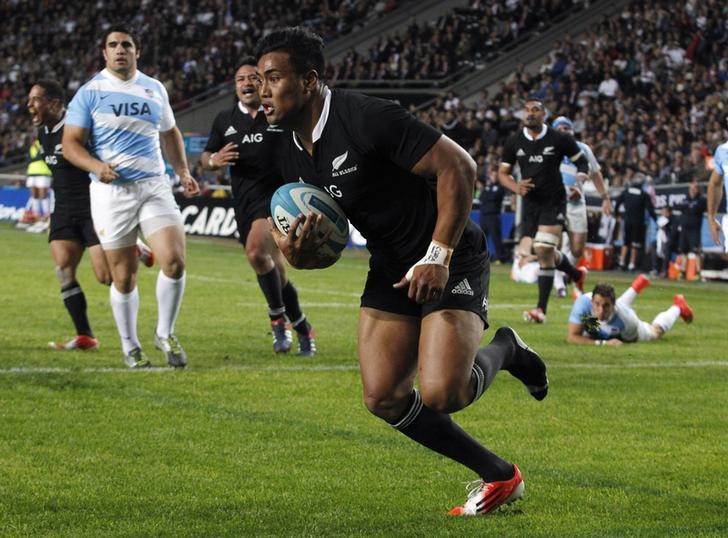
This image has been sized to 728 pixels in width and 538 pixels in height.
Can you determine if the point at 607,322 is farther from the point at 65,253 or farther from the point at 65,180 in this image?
the point at 65,180

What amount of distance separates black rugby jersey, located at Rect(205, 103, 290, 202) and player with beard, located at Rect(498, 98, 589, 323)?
4811 millimetres

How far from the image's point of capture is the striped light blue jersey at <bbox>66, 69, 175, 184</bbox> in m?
9.91

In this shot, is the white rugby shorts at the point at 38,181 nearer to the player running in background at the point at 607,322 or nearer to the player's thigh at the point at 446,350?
the player running in background at the point at 607,322

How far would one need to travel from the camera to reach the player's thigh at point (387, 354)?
564 cm

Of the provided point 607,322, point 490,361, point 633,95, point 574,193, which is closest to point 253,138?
point 607,322

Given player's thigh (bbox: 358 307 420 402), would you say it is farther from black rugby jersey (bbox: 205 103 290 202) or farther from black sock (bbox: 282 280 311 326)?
black sock (bbox: 282 280 311 326)

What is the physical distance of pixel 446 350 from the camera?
5.48 metres

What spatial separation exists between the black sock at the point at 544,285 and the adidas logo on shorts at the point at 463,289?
9.06 metres

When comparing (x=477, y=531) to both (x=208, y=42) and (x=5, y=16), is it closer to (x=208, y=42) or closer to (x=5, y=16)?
(x=208, y=42)

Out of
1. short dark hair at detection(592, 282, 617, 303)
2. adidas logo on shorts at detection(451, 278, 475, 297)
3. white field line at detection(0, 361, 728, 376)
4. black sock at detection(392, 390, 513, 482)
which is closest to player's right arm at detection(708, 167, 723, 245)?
short dark hair at detection(592, 282, 617, 303)

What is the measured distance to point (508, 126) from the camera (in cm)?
3241

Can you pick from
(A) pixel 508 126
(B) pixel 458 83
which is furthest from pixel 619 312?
(B) pixel 458 83

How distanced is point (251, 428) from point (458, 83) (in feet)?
106

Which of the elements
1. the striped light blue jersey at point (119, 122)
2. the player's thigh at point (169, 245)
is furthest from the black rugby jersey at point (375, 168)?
the striped light blue jersey at point (119, 122)
